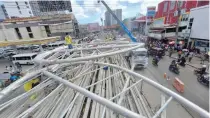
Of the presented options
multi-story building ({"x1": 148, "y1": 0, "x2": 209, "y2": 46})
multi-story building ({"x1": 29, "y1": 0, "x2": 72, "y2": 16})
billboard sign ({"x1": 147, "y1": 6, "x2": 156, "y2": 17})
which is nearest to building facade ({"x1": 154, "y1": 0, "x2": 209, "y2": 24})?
multi-story building ({"x1": 148, "y1": 0, "x2": 209, "y2": 46})

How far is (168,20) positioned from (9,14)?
222 ft

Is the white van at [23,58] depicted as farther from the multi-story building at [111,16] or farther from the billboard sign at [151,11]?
the billboard sign at [151,11]

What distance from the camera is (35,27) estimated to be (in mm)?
33781

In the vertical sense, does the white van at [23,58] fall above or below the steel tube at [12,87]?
below

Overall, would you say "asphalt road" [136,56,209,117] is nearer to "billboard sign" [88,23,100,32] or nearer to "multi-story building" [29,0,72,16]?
"multi-story building" [29,0,72,16]

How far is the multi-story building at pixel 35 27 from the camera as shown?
3247 cm

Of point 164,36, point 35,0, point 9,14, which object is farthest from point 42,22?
point 164,36

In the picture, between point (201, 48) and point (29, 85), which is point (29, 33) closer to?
point (29, 85)

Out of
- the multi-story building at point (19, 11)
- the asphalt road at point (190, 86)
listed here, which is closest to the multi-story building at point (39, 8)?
the multi-story building at point (19, 11)

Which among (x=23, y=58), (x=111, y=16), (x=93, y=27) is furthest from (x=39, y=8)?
(x=23, y=58)

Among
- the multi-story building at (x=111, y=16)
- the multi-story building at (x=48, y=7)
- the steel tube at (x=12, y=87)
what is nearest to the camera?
the steel tube at (x=12, y=87)

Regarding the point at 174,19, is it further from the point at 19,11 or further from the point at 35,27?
A: the point at 19,11

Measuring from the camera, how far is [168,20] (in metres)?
29.0

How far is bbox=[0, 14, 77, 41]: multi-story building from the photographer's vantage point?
107ft
